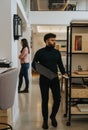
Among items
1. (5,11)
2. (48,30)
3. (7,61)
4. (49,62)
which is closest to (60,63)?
(49,62)

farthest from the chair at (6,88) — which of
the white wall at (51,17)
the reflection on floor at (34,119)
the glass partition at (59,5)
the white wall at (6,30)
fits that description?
the glass partition at (59,5)

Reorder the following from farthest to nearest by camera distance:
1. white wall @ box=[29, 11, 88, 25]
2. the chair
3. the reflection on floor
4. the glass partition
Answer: the glass partition
white wall @ box=[29, 11, 88, 25]
the reflection on floor
the chair

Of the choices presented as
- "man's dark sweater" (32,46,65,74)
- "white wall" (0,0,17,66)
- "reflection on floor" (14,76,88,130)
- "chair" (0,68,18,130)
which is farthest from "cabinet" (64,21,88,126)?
"chair" (0,68,18,130)

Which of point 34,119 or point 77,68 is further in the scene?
point 77,68

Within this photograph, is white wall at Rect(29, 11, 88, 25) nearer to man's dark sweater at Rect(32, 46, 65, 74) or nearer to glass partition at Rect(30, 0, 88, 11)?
glass partition at Rect(30, 0, 88, 11)

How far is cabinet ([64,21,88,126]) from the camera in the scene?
4465 millimetres

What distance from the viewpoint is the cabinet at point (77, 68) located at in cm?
446

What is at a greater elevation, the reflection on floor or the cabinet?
the cabinet

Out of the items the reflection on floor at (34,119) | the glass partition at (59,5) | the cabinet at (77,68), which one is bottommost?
the reflection on floor at (34,119)

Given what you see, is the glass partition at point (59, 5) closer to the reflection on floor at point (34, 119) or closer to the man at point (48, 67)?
the reflection on floor at point (34, 119)

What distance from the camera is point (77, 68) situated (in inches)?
195

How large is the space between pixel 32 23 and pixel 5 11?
657cm

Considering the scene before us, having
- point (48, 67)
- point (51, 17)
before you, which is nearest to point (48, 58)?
point (48, 67)

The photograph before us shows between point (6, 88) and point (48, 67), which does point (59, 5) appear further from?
point (6, 88)
